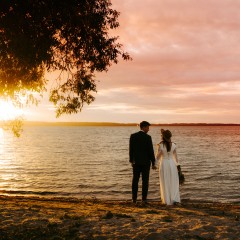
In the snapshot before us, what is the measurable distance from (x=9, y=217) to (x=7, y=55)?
4829mm

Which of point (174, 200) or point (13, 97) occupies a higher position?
point (13, 97)

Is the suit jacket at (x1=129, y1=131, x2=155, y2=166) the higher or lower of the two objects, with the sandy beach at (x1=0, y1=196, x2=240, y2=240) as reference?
higher

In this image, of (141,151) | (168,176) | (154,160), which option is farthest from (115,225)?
(168,176)

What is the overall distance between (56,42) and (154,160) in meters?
5.04

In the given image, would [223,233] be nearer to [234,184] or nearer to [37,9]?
[37,9]

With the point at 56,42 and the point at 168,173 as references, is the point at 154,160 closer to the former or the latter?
the point at 168,173

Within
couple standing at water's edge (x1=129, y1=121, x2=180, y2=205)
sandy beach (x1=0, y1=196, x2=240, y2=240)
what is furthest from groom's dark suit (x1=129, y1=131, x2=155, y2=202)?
sandy beach (x1=0, y1=196, x2=240, y2=240)

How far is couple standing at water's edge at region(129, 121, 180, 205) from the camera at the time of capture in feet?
34.6

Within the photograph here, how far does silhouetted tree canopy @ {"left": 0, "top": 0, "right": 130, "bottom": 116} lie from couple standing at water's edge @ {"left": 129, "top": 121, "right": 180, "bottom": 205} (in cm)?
271

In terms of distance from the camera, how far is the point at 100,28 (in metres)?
10.5

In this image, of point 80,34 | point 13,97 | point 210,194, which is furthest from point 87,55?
point 210,194

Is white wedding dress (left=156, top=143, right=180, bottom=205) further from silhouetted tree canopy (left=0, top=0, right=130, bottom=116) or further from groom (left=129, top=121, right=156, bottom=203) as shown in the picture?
silhouetted tree canopy (left=0, top=0, right=130, bottom=116)

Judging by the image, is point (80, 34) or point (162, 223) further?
point (80, 34)

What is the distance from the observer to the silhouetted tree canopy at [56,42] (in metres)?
8.88
